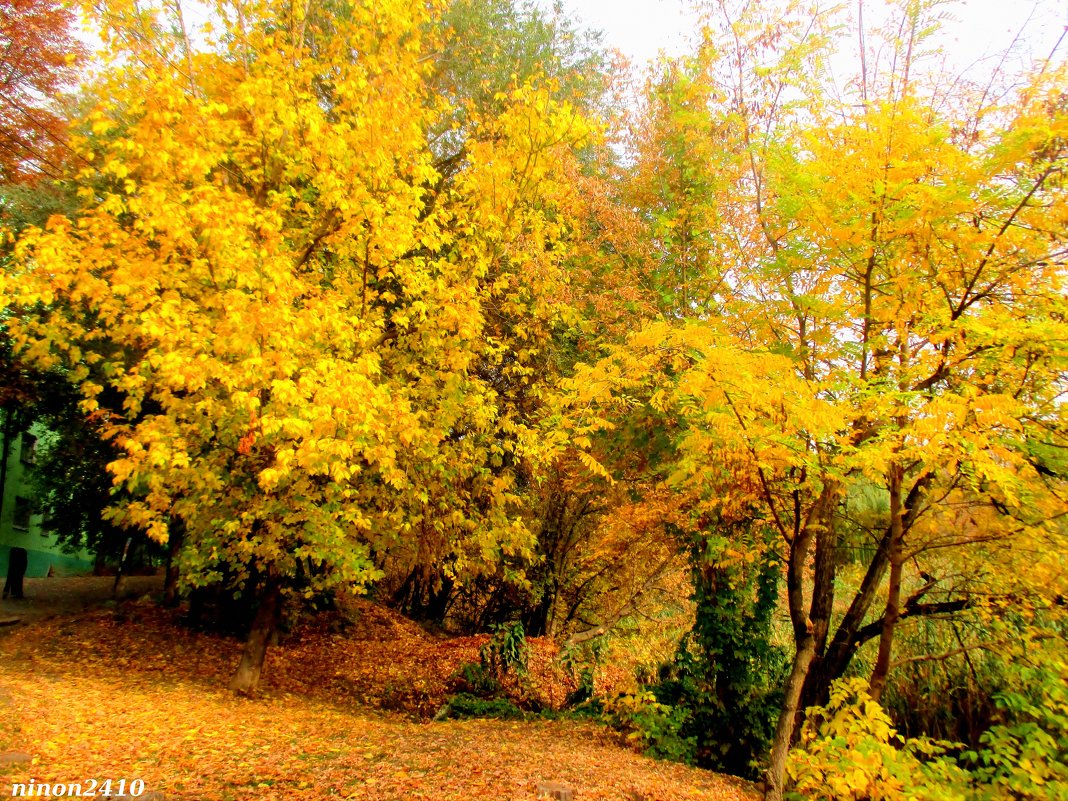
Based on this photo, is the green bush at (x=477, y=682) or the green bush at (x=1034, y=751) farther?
the green bush at (x=477, y=682)

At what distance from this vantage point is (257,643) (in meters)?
8.84

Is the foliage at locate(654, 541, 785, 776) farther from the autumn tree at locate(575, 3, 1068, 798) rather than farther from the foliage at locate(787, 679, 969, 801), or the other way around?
the foliage at locate(787, 679, 969, 801)

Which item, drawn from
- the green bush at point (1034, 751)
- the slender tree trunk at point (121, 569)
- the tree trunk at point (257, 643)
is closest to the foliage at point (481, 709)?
the tree trunk at point (257, 643)

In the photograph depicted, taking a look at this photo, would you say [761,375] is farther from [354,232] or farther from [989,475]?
[354,232]

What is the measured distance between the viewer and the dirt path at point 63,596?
1215 cm

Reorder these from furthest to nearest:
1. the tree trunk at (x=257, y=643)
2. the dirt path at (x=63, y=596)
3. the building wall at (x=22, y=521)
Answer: the building wall at (x=22, y=521) → the dirt path at (x=63, y=596) → the tree trunk at (x=257, y=643)

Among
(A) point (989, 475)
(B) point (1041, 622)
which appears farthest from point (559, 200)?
(B) point (1041, 622)

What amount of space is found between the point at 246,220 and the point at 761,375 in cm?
502

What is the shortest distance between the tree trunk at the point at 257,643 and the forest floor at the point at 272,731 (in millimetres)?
227

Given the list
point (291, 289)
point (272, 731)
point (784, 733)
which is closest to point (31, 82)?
point (291, 289)

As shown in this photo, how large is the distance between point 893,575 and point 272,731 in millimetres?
6431

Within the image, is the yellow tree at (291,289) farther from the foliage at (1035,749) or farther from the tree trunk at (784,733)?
the foliage at (1035,749)

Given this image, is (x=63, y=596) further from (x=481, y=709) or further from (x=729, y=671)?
(x=729, y=671)

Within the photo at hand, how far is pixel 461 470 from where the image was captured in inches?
342
